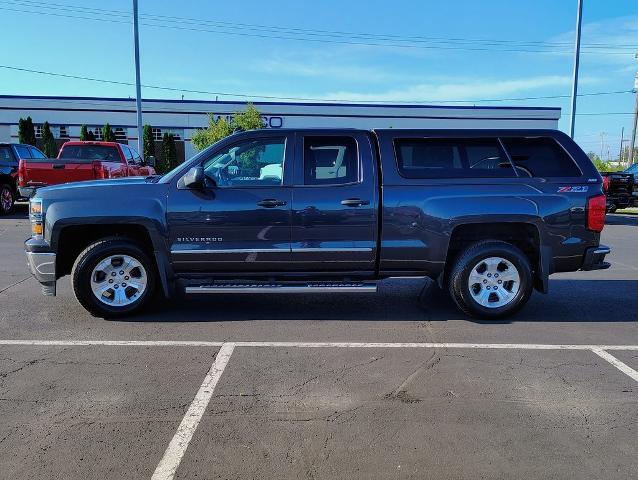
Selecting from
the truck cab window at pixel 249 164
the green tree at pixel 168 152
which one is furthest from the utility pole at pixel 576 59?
the green tree at pixel 168 152

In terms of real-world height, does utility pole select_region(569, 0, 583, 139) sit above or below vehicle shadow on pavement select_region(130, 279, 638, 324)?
above

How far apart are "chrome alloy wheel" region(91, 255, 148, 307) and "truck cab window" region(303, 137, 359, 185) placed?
2.04 meters

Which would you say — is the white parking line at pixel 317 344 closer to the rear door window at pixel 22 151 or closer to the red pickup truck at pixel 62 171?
the red pickup truck at pixel 62 171

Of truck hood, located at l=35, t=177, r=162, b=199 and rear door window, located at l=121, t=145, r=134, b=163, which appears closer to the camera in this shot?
truck hood, located at l=35, t=177, r=162, b=199

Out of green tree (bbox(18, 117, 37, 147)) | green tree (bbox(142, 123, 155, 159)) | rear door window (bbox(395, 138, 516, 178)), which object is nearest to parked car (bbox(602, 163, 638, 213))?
rear door window (bbox(395, 138, 516, 178))

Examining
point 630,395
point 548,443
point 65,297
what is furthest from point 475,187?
point 65,297

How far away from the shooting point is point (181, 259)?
5645mm

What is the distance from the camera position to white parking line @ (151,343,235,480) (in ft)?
9.76

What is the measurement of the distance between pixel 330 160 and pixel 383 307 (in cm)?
186

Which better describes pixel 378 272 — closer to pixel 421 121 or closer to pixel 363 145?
Result: pixel 363 145

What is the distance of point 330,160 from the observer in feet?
19.0

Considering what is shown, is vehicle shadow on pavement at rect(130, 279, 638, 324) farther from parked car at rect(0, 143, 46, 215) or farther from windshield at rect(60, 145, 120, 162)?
parked car at rect(0, 143, 46, 215)

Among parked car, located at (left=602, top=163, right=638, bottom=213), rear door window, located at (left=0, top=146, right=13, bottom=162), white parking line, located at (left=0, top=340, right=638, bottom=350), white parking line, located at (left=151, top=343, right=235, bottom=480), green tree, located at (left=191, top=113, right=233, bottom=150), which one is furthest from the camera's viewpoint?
green tree, located at (left=191, top=113, right=233, bottom=150)

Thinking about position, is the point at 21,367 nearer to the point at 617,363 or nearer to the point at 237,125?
the point at 617,363
